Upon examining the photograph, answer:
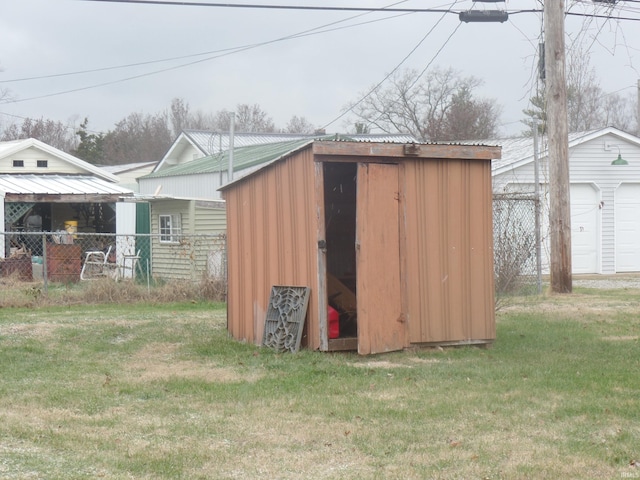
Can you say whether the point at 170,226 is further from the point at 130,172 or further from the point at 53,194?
the point at 130,172

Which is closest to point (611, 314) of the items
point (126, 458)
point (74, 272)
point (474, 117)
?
point (126, 458)

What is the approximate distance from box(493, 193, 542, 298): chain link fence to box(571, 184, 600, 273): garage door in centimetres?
469

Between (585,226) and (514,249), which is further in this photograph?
(585,226)

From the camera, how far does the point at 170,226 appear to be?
78.3 feet

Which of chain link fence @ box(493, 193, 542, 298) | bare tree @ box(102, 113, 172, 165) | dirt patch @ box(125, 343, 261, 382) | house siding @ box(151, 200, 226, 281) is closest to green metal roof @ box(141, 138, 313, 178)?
house siding @ box(151, 200, 226, 281)

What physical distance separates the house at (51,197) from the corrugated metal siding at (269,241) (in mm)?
12573

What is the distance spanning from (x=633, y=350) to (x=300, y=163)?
166 inches

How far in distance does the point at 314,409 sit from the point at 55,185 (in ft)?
75.8

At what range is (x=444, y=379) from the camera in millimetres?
8398

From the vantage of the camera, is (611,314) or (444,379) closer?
(444,379)

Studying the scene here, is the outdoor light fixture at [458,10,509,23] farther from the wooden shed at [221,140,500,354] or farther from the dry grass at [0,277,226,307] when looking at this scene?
the dry grass at [0,277,226,307]

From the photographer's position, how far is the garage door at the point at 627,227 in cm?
2405

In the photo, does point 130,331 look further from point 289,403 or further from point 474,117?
point 474,117

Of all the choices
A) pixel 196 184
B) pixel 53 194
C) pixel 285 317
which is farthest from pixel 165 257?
pixel 285 317
